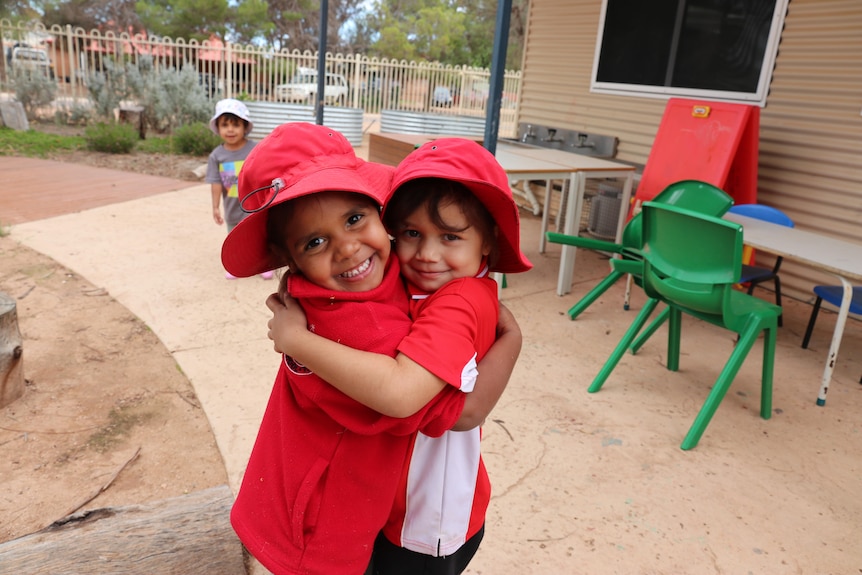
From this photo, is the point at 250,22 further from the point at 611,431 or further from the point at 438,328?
the point at 438,328

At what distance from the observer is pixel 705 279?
10.1ft

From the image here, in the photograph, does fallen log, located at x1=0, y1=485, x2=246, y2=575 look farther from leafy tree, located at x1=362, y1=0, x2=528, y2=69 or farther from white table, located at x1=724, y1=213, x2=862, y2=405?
leafy tree, located at x1=362, y1=0, x2=528, y2=69

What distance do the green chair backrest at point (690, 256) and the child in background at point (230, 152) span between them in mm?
2863

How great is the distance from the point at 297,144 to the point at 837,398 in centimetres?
386

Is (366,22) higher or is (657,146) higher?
(366,22)

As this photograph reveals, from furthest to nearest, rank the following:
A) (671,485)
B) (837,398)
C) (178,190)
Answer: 1. (178,190)
2. (837,398)
3. (671,485)

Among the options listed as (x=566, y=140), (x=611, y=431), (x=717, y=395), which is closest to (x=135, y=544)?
(x=611, y=431)

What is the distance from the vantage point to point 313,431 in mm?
1068

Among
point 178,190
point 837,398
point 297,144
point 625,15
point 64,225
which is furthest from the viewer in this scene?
point 178,190

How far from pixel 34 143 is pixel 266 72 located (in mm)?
6716

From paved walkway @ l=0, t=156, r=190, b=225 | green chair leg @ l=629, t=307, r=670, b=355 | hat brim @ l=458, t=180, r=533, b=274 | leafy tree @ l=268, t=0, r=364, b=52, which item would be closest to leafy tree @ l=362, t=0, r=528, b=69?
leafy tree @ l=268, t=0, r=364, b=52

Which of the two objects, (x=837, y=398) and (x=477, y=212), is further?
(x=837, y=398)

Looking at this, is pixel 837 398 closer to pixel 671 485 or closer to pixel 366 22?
pixel 671 485

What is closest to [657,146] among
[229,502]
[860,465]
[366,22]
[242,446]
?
[860,465]
